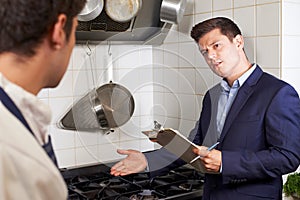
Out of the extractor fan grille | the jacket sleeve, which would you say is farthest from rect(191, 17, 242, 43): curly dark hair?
the extractor fan grille

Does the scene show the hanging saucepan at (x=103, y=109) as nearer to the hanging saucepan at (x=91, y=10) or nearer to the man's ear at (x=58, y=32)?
the hanging saucepan at (x=91, y=10)

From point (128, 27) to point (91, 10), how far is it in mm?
236

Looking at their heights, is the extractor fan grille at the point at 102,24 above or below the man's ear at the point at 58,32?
above

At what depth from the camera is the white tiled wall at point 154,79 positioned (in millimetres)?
1731

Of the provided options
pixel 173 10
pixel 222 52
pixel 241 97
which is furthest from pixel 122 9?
pixel 241 97

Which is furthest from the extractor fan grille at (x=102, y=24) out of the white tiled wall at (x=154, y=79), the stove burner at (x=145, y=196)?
the stove burner at (x=145, y=196)

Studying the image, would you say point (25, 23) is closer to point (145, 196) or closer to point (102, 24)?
point (145, 196)

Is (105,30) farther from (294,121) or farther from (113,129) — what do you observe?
(294,121)

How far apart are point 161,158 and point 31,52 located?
107 cm

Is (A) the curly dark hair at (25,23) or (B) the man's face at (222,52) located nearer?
(A) the curly dark hair at (25,23)

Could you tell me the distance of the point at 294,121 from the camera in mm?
1367

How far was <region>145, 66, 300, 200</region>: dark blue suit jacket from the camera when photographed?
4.43 feet

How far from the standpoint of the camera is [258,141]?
141 cm

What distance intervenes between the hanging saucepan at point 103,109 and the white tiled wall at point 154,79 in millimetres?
41
